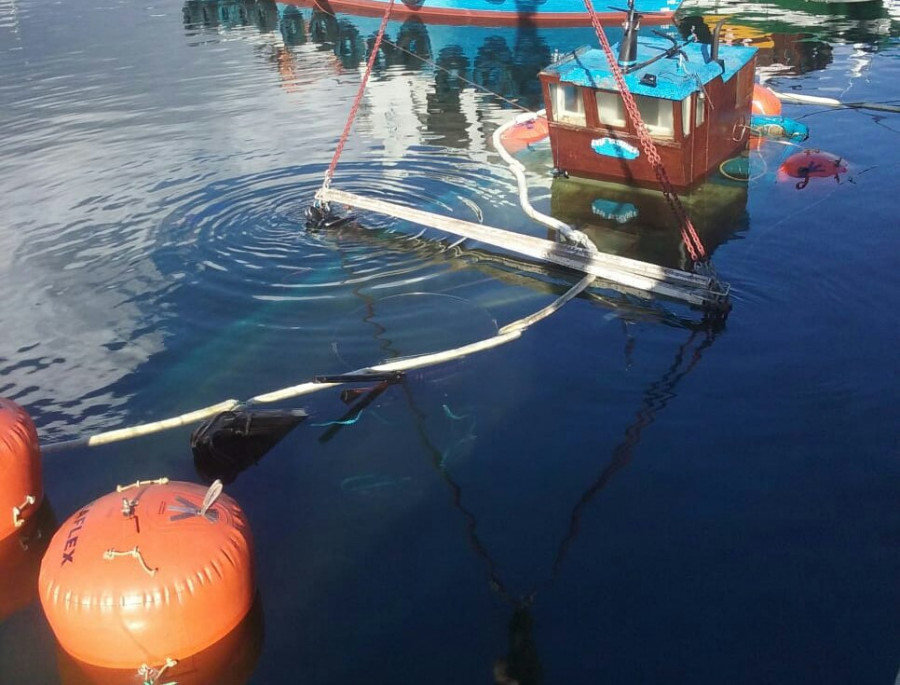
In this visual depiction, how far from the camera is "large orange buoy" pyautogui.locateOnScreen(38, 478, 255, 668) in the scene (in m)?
9.07

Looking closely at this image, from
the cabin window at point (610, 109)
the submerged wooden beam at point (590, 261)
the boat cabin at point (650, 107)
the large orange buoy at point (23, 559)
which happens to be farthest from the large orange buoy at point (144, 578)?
the cabin window at point (610, 109)

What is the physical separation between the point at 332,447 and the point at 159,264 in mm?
8876

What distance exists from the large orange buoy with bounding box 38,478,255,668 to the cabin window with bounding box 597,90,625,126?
51.0 ft

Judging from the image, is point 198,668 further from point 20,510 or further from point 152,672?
point 20,510

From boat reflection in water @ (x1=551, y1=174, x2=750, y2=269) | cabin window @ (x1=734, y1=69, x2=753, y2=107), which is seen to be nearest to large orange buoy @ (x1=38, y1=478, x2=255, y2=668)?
boat reflection in water @ (x1=551, y1=174, x2=750, y2=269)

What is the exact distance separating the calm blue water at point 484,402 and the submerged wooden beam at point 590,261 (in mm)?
503

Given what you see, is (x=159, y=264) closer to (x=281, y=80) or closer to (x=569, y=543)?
(x=569, y=543)

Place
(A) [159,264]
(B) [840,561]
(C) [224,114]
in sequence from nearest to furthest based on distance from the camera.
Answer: (B) [840,561]
(A) [159,264]
(C) [224,114]

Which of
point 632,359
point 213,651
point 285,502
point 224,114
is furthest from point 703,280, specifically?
point 224,114

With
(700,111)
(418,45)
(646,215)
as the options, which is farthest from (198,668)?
(418,45)

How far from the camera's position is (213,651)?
1007 cm

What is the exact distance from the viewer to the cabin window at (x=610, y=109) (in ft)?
70.6

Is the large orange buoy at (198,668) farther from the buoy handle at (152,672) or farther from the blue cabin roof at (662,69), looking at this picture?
the blue cabin roof at (662,69)

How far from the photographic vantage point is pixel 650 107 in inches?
826
